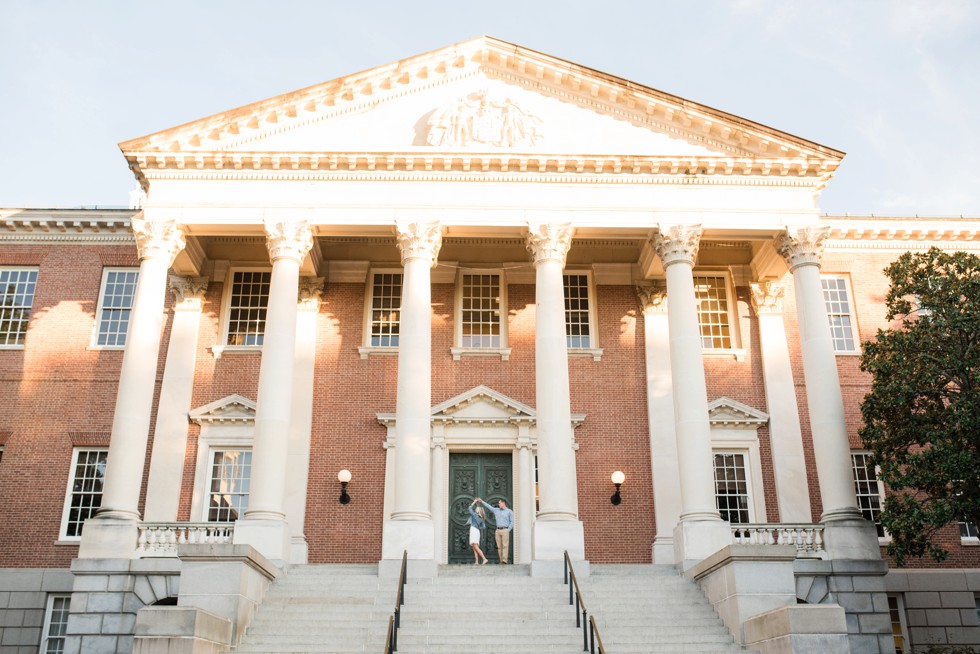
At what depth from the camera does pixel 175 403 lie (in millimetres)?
24531

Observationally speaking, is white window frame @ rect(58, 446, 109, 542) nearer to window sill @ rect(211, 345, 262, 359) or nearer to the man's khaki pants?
window sill @ rect(211, 345, 262, 359)

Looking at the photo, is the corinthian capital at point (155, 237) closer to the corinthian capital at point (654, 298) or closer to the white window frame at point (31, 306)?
the white window frame at point (31, 306)

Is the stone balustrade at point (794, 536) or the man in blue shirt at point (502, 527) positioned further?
the man in blue shirt at point (502, 527)

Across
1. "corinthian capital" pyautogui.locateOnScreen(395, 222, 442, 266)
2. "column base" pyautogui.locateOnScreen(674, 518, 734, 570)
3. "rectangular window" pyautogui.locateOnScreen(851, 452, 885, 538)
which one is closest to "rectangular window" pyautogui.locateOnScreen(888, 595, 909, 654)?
"rectangular window" pyautogui.locateOnScreen(851, 452, 885, 538)

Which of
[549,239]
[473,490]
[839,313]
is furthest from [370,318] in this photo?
[839,313]

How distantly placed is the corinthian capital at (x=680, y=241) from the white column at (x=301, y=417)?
9601 mm

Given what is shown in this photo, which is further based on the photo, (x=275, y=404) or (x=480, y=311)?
(x=480, y=311)

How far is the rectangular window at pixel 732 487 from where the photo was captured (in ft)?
80.7

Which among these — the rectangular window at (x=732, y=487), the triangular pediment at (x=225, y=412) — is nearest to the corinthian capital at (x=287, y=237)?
the triangular pediment at (x=225, y=412)

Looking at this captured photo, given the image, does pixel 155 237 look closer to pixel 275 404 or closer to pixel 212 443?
pixel 275 404

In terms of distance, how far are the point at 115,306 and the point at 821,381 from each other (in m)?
19.1

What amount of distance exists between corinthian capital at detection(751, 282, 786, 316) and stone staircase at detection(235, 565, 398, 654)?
1314 centimetres

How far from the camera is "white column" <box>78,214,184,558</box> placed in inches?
778

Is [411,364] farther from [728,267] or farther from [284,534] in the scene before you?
[728,267]
